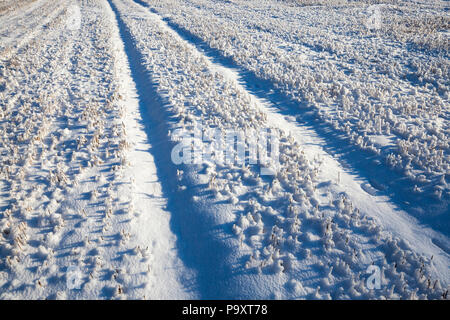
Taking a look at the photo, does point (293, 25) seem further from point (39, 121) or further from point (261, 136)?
point (39, 121)

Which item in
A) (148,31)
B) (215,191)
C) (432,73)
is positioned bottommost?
(215,191)

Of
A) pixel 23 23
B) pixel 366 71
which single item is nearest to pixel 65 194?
pixel 366 71

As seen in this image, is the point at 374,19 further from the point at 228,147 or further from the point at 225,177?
the point at 225,177

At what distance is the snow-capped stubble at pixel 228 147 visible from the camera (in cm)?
842

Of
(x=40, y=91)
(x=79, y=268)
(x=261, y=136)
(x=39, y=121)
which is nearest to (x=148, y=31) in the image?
(x=40, y=91)

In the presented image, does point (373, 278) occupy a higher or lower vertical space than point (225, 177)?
lower

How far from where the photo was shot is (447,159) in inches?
310

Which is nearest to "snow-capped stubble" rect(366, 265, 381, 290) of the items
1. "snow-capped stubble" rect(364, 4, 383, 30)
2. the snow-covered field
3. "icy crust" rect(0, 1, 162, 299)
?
the snow-covered field

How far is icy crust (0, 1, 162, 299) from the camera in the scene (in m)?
5.19

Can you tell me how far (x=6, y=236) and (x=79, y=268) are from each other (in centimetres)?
217

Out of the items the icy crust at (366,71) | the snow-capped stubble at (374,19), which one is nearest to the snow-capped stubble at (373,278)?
the icy crust at (366,71)

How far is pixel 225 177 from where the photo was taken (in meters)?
7.84

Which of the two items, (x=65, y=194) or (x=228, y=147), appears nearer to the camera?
(x=65, y=194)

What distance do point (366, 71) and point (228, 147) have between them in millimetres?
11196
